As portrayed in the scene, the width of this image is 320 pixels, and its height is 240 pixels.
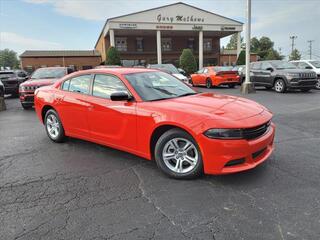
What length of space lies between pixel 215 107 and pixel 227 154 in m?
0.74

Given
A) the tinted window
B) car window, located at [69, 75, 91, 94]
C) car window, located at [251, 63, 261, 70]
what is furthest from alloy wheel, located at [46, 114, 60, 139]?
car window, located at [251, 63, 261, 70]

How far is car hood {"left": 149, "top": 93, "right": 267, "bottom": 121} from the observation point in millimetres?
3797

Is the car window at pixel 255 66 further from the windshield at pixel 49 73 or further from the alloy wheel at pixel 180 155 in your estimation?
the alloy wheel at pixel 180 155

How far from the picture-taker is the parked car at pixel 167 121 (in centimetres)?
363

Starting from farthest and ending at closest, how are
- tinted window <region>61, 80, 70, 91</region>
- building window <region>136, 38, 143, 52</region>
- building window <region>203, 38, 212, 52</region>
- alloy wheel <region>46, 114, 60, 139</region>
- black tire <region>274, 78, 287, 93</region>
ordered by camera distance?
building window <region>203, 38, 212, 52</region>
building window <region>136, 38, 143, 52</region>
black tire <region>274, 78, 287, 93</region>
alloy wheel <region>46, 114, 60, 139</region>
tinted window <region>61, 80, 70, 91</region>

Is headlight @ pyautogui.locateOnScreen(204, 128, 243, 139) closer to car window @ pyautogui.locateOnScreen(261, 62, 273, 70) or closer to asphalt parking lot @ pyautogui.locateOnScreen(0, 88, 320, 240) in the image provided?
asphalt parking lot @ pyautogui.locateOnScreen(0, 88, 320, 240)

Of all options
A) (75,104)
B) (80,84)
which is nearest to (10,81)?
(80,84)

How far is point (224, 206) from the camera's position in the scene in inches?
129

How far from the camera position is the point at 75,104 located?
17.5ft

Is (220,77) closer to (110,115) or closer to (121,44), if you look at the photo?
(110,115)

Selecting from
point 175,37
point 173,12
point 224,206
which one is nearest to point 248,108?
point 224,206

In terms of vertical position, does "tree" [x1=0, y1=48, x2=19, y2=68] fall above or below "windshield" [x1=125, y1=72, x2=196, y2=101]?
above

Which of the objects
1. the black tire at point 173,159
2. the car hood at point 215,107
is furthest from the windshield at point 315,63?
the black tire at point 173,159

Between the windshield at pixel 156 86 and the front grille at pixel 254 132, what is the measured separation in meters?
1.40
